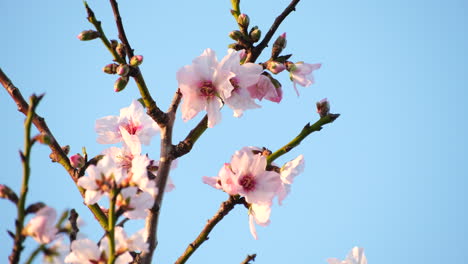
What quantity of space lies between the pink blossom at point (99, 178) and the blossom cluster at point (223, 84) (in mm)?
617

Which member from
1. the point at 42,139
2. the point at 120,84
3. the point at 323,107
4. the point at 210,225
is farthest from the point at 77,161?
the point at 323,107

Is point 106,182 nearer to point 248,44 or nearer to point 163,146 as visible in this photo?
point 163,146

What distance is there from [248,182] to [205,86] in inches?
18.6

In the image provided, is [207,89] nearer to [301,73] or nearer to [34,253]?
[301,73]

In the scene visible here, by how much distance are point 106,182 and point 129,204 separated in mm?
110

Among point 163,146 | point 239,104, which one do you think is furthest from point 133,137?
point 239,104

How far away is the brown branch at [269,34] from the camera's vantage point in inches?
101

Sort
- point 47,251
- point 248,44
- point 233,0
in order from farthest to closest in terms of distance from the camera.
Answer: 1. point 233,0
2. point 248,44
3. point 47,251

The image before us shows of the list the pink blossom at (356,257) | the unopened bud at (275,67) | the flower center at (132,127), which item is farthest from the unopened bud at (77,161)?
the pink blossom at (356,257)

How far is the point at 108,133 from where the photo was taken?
9.23 feet

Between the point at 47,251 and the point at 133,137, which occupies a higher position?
the point at 133,137

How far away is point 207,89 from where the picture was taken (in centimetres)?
245

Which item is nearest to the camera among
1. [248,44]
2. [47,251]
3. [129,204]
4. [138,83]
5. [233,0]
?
[47,251]

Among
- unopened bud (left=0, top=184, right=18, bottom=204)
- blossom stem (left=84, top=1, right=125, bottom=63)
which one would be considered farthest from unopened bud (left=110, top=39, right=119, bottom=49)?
unopened bud (left=0, top=184, right=18, bottom=204)
